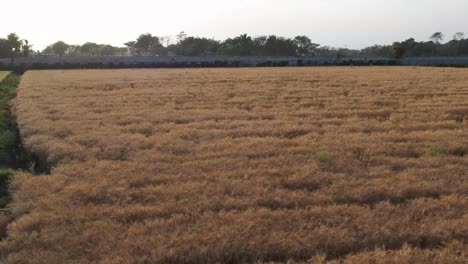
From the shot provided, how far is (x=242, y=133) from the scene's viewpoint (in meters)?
12.9

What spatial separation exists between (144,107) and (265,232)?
Answer: 13461 millimetres

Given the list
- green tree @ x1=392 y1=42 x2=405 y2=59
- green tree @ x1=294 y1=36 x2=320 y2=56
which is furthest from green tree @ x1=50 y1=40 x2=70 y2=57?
green tree @ x1=392 y1=42 x2=405 y2=59

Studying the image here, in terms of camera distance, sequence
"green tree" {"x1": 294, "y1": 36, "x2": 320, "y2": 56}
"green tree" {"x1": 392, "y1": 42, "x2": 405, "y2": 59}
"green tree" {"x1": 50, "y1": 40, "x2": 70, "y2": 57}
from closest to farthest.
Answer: "green tree" {"x1": 392, "y1": 42, "x2": 405, "y2": 59} → "green tree" {"x1": 294, "y1": 36, "x2": 320, "y2": 56} → "green tree" {"x1": 50, "y1": 40, "x2": 70, "y2": 57}

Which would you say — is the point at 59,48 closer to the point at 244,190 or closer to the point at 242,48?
the point at 242,48

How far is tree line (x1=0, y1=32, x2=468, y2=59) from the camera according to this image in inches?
4035

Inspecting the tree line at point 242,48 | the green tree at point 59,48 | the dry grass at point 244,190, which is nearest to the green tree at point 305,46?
the tree line at point 242,48

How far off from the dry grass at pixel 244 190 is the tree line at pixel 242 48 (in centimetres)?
7910

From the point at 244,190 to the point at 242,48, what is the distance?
113865mm

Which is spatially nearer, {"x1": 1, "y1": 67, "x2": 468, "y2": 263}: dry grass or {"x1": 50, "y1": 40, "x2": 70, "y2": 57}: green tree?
{"x1": 1, "y1": 67, "x2": 468, "y2": 263}: dry grass

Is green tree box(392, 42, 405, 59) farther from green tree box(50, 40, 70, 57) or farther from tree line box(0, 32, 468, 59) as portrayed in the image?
green tree box(50, 40, 70, 57)

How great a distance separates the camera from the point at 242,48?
119688mm

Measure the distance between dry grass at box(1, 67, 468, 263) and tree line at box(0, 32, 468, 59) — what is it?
79.1 m

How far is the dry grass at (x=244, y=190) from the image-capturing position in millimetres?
5719

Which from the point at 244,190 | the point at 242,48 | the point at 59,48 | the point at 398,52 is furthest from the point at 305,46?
the point at 244,190
